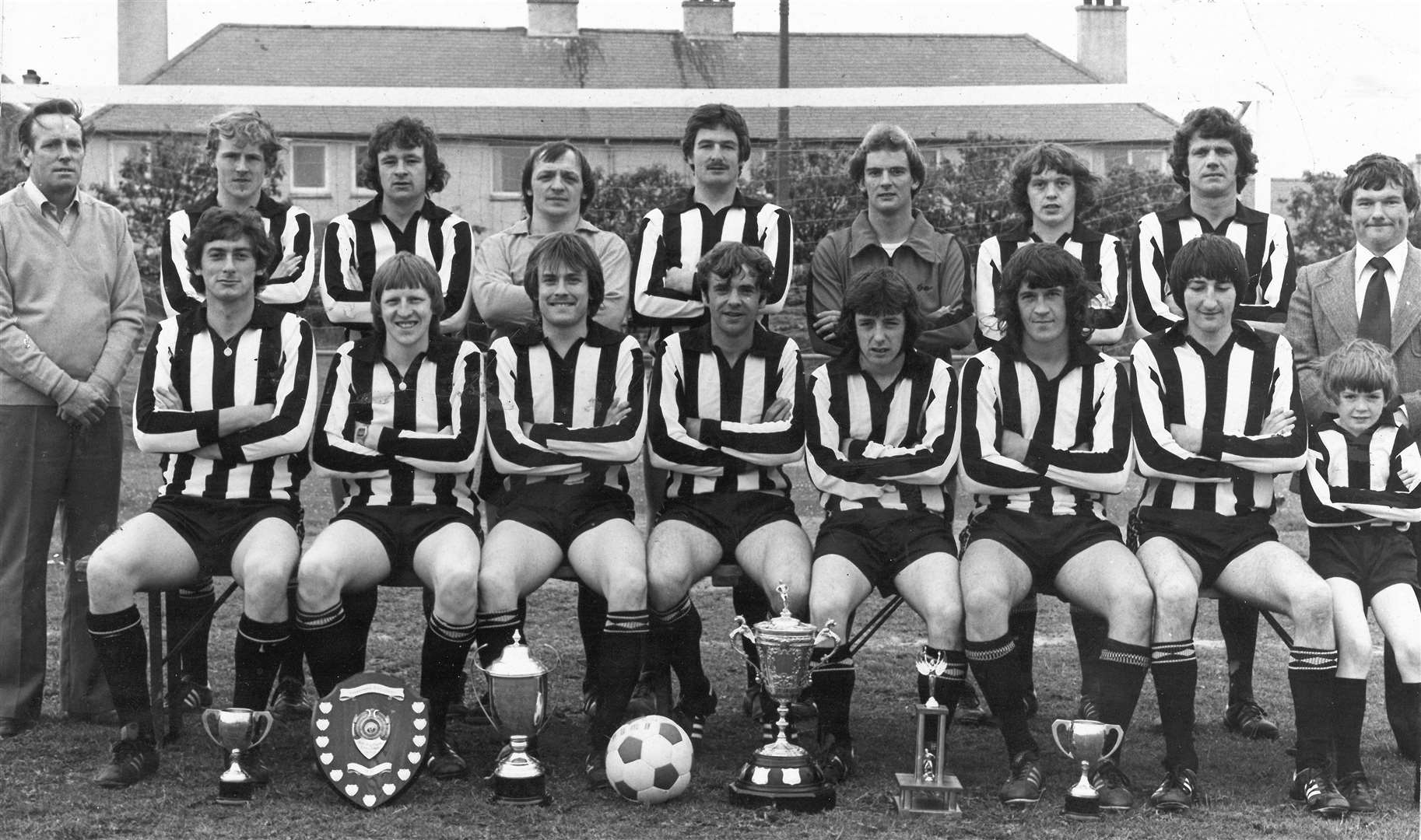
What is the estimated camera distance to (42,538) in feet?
15.3

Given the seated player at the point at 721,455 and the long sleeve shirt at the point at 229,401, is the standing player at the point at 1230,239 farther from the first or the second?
the long sleeve shirt at the point at 229,401

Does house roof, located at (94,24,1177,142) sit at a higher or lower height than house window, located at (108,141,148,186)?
higher

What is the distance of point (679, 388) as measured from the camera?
4.61 m

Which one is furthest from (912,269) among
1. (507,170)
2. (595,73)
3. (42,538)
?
(595,73)

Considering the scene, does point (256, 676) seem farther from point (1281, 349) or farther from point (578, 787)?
point (1281, 349)

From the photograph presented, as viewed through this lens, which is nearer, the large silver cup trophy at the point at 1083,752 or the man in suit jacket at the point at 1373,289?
the large silver cup trophy at the point at 1083,752

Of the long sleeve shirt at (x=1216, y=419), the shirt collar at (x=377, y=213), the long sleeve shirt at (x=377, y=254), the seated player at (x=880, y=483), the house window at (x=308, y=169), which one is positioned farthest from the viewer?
the house window at (x=308, y=169)

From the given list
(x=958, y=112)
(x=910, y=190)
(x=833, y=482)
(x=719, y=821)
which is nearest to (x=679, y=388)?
(x=833, y=482)

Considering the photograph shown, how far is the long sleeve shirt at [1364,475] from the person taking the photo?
14.0 ft

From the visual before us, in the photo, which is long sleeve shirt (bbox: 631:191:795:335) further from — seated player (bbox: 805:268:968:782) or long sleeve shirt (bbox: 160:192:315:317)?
long sleeve shirt (bbox: 160:192:315:317)

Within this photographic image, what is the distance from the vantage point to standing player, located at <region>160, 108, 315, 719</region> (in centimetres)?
482

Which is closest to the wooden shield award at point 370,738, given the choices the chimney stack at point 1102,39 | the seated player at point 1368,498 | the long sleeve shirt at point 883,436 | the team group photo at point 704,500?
the team group photo at point 704,500

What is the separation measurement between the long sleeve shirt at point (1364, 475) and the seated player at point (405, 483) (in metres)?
2.64

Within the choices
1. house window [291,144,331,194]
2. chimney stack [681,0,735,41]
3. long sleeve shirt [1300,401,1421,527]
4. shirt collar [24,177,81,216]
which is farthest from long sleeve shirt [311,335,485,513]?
chimney stack [681,0,735,41]
